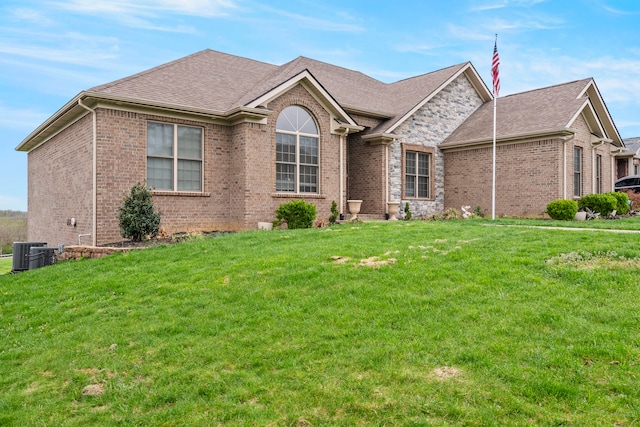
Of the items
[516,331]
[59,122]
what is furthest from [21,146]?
[516,331]

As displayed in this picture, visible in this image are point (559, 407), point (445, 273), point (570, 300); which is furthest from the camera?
point (445, 273)

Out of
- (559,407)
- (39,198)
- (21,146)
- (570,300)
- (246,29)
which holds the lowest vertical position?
(559,407)

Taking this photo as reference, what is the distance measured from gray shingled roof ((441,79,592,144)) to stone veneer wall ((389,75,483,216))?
1.51 ft

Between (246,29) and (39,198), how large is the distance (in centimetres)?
1148

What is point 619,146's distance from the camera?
2341cm

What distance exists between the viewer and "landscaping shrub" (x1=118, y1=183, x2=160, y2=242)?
1245 centimetres

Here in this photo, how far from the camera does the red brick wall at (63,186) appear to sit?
46.3 ft

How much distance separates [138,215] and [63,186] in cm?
567

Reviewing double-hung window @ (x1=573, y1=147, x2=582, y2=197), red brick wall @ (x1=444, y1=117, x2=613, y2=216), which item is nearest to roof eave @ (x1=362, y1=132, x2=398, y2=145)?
red brick wall @ (x1=444, y1=117, x2=613, y2=216)

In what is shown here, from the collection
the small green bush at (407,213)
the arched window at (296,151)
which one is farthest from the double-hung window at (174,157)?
the small green bush at (407,213)

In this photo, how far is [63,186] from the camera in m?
16.4

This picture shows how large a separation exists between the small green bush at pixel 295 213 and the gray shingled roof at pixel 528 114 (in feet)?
30.3

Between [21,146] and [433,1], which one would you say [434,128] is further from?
[21,146]

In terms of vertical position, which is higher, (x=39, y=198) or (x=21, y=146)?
(x=21, y=146)
